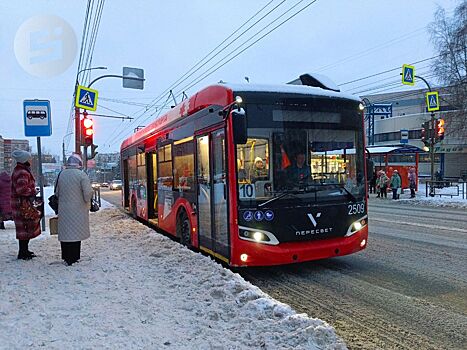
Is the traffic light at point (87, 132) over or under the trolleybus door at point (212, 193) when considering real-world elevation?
over

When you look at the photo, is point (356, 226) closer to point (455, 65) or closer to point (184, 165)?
point (184, 165)

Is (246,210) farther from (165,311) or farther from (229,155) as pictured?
(165,311)

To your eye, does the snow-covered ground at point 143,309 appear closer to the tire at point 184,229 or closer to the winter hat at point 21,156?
the tire at point 184,229

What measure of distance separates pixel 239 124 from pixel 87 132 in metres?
11.8

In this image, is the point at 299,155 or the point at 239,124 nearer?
the point at 239,124

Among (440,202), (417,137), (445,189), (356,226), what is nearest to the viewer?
(356,226)

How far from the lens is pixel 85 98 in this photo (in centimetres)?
1694

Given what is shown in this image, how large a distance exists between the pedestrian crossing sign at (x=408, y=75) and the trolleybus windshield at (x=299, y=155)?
54.0 feet

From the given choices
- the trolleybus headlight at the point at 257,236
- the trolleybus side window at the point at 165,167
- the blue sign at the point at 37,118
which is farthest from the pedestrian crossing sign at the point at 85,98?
the trolleybus headlight at the point at 257,236

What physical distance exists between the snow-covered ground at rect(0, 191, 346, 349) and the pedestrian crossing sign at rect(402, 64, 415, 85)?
1830 centimetres

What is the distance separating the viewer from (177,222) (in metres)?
8.86

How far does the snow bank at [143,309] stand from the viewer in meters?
3.70

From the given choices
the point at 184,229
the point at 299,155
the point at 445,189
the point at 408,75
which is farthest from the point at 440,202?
the point at 299,155

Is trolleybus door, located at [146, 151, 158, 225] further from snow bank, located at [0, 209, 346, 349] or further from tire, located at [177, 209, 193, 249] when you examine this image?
snow bank, located at [0, 209, 346, 349]
